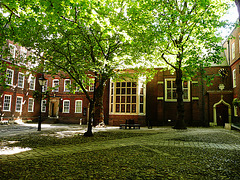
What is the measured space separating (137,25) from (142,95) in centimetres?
1092

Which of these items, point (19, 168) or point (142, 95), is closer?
point (19, 168)

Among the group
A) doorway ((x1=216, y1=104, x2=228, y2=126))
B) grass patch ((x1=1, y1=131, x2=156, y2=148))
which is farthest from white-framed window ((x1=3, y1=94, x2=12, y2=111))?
doorway ((x1=216, y1=104, x2=228, y2=126))

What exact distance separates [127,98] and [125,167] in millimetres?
18709

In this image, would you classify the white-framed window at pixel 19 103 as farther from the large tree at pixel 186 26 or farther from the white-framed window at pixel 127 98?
the large tree at pixel 186 26

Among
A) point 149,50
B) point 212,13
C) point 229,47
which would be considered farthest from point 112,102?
point 229,47

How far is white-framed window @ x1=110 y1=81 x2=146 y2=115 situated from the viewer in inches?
893

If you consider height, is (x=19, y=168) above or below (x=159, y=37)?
below

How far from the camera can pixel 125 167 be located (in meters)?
4.63

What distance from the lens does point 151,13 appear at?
14.8 metres

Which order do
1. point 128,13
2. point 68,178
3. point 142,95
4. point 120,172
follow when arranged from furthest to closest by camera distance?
point 142,95 < point 128,13 < point 120,172 < point 68,178

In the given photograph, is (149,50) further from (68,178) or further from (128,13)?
(68,178)

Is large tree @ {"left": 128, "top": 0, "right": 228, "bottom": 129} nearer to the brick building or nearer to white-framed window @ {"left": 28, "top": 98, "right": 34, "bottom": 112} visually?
the brick building

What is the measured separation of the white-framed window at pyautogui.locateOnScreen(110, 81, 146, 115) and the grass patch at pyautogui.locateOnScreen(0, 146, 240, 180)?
16.8 meters

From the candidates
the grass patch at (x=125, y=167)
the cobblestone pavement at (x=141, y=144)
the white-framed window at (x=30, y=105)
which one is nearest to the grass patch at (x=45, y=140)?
the cobblestone pavement at (x=141, y=144)
